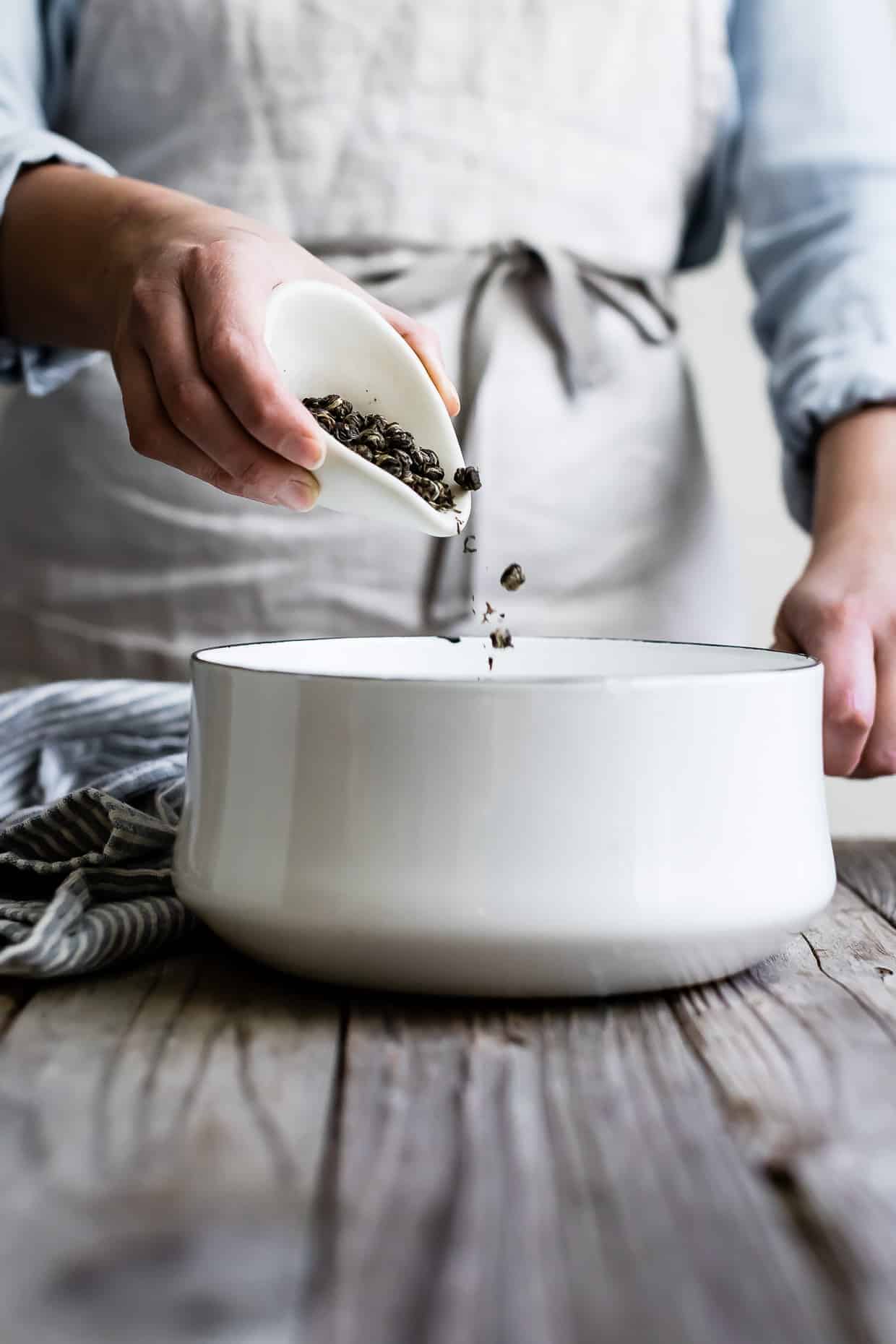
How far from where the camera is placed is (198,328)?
494mm

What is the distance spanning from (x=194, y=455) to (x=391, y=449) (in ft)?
0.29

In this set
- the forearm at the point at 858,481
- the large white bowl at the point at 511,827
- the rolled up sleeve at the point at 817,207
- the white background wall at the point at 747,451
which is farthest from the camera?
the white background wall at the point at 747,451

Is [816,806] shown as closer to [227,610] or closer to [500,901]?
[500,901]

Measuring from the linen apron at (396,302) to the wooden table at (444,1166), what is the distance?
17.3 inches

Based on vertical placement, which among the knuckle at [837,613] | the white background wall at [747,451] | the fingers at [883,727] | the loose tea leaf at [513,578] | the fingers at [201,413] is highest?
the fingers at [201,413]

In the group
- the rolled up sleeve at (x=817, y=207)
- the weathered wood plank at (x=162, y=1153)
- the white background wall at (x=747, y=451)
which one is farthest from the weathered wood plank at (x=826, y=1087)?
the white background wall at (x=747, y=451)

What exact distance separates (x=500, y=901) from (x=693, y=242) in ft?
2.62

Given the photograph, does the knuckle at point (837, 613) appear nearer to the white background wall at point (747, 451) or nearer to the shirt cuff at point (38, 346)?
the shirt cuff at point (38, 346)

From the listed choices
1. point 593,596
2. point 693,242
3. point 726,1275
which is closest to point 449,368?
point 593,596

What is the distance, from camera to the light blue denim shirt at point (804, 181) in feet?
2.70

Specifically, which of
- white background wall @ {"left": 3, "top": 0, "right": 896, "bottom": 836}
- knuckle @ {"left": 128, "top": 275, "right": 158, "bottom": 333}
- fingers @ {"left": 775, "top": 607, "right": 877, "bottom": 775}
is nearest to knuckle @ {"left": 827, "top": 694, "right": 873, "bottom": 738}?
fingers @ {"left": 775, "top": 607, "right": 877, "bottom": 775}

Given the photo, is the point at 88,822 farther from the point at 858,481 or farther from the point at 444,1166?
the point at 858,481

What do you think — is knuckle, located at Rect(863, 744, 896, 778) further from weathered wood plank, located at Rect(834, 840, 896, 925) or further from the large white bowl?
the large white bowl

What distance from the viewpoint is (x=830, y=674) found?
2.07ft
